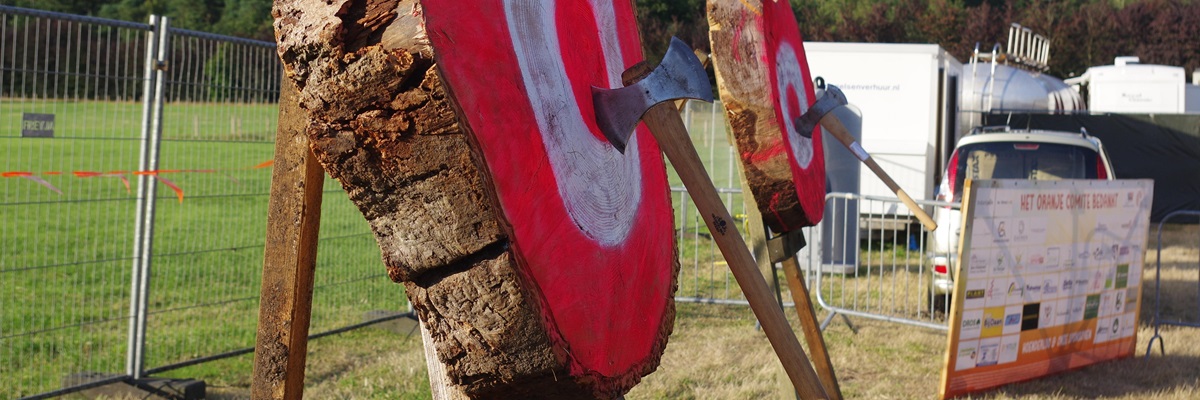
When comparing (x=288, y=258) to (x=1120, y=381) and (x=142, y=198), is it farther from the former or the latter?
(x=1120, y=381)

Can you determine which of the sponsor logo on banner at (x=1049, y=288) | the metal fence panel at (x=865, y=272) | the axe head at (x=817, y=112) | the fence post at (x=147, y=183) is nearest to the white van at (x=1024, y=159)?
the metal fence panel at (x=865, y=272)

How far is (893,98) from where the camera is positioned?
13.0 m

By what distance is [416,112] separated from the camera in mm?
1146

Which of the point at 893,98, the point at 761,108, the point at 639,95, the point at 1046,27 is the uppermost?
the point at 1046,27

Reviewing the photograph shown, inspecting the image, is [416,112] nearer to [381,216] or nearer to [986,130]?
[381,216]

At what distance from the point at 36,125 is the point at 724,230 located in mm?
3908

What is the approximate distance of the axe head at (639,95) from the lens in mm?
1536

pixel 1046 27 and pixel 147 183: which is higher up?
pixel 1046 27

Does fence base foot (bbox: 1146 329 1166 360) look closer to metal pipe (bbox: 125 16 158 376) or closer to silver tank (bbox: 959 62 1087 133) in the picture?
metal pipe (bbox: 125 16 158 376)

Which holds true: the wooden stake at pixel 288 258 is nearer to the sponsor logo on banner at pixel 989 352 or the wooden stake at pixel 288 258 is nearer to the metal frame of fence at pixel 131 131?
the metal frame of fence at pixel 131 131

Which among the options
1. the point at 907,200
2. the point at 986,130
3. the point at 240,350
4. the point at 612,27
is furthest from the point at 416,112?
the point at 986,130

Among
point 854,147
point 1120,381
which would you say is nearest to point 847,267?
point 1120,381

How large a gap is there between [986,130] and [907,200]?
912 cm

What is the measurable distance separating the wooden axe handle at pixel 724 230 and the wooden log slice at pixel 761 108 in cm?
111
